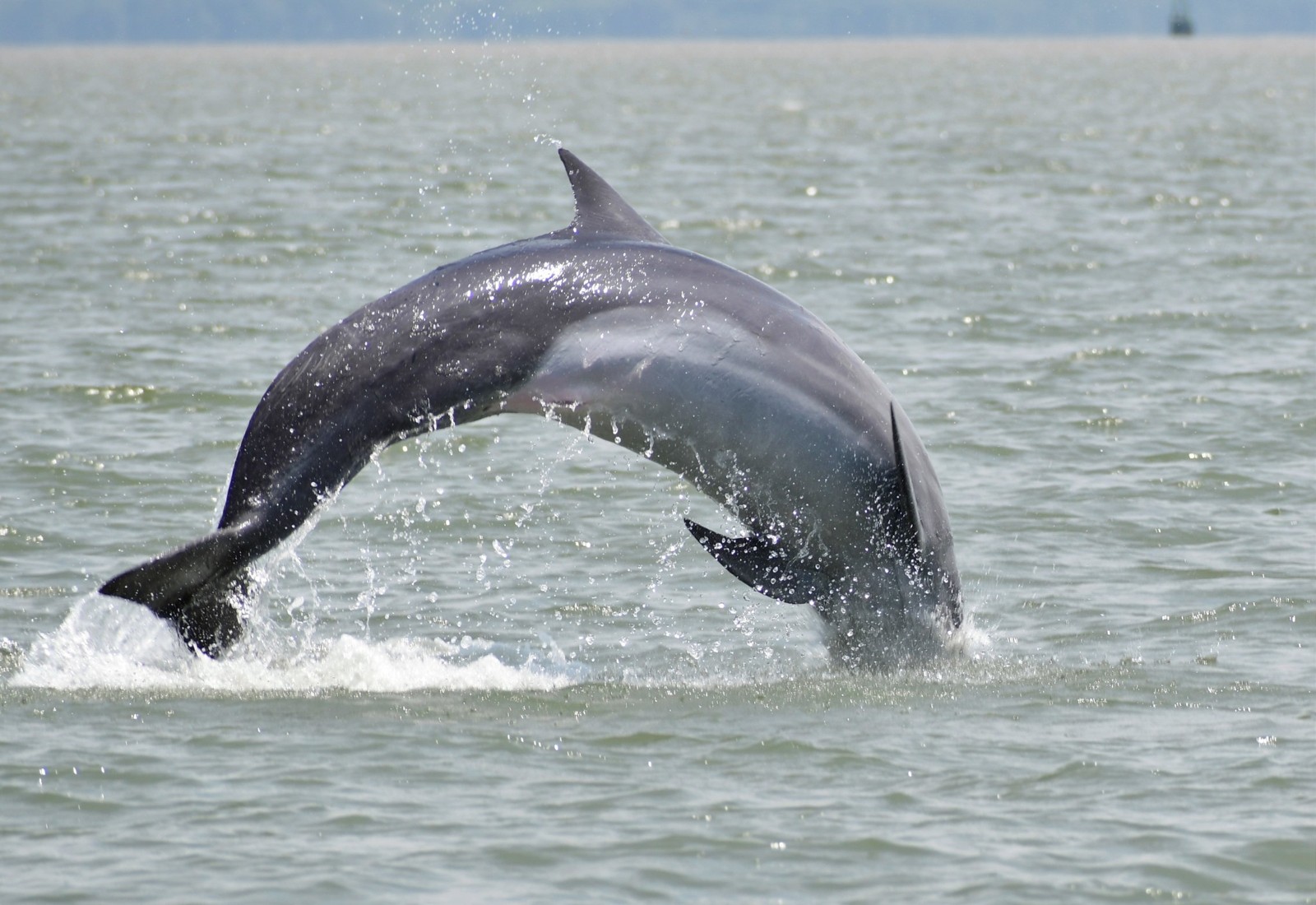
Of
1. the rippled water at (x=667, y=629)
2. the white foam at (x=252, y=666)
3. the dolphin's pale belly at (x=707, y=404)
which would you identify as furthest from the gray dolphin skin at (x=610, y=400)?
the rippled water at (x=667, y=629)

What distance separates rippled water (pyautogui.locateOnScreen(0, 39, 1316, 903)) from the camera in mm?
8875

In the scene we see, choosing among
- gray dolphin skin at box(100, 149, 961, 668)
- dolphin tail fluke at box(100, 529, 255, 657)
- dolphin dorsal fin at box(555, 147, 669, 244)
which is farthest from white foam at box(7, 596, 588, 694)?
dolphin dorsal fin at box(555, 147, 669, 244)

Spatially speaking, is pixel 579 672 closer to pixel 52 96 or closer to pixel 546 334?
pixel 546 334

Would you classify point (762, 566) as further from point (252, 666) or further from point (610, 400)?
point (252, 666)

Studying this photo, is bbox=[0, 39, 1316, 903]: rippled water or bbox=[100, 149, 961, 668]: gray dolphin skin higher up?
bbox=[100, 149, 961, 668]: gray dolphin skin

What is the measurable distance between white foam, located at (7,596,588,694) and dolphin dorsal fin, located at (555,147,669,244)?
2.39 meters

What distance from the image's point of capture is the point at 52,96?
10719 cm

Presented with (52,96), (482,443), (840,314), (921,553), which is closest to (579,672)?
(921,553)

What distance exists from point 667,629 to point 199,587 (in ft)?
10.8

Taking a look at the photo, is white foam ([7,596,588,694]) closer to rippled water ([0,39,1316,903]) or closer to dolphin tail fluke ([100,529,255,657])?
rippled water ([0,39,1316,903])

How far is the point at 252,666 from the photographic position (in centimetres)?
1141

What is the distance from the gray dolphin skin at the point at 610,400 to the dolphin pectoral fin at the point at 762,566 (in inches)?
Result: 0.5

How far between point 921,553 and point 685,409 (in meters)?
1.46

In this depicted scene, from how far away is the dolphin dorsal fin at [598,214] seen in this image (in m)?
11.1
